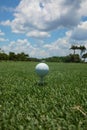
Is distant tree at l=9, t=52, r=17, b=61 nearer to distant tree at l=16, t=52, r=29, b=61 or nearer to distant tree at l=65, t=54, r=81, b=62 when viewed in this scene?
distant tree at l=16, t=52, r=29, b=61

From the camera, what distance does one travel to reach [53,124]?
372 centimetres

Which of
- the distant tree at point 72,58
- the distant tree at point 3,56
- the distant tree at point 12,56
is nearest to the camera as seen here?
the distant tree at point 3,56

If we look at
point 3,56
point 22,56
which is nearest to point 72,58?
point 22,56

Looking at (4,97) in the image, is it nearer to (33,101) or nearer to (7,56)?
(33,101)

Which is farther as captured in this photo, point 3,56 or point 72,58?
point 72,58

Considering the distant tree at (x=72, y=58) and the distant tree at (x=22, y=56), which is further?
the distant tree at (x=72, y=58)

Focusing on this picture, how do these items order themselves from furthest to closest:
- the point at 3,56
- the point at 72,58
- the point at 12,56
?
the point at 72,58 < the point at 12,56 < the point at 3,56

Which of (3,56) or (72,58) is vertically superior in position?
(3,56)

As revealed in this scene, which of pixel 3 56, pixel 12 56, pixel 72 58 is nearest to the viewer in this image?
pixel 3 56

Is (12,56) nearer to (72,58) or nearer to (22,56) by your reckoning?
(22,56)

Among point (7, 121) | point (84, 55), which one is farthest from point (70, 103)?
point (84, 55)

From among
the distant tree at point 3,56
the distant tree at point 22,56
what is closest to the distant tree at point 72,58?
the distant tree at point 22,56

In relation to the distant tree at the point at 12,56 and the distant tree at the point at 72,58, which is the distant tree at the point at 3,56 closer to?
the distant tree at the point at 12,56

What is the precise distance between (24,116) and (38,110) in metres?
0.42
